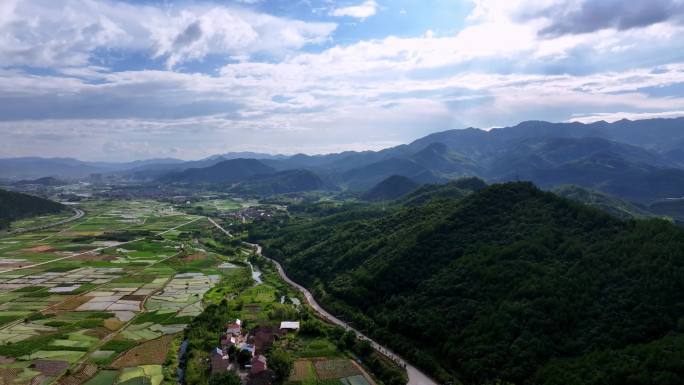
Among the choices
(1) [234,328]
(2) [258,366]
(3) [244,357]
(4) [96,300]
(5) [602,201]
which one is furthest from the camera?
(5) [602,201]

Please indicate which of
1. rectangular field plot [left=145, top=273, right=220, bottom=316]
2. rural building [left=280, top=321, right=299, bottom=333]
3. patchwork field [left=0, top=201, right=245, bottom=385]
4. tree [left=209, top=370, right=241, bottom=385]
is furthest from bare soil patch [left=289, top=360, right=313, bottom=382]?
rectangular field plot [left=145, top=273, right=220, bottom=316]

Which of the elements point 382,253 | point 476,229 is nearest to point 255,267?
point 382,253

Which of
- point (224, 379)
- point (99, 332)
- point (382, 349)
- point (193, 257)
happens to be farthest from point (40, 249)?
point (382, 349)

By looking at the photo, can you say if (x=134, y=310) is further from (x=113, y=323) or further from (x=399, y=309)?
(x=399, y=309)

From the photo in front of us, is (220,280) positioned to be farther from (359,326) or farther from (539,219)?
(539,219)

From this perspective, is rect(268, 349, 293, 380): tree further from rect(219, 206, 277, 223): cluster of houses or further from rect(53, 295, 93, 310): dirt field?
rect(219, 206, 277, 223): cluster of houses

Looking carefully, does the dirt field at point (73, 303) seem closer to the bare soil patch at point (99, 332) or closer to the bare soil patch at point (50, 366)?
the bare soil patch at point (99, 332)
